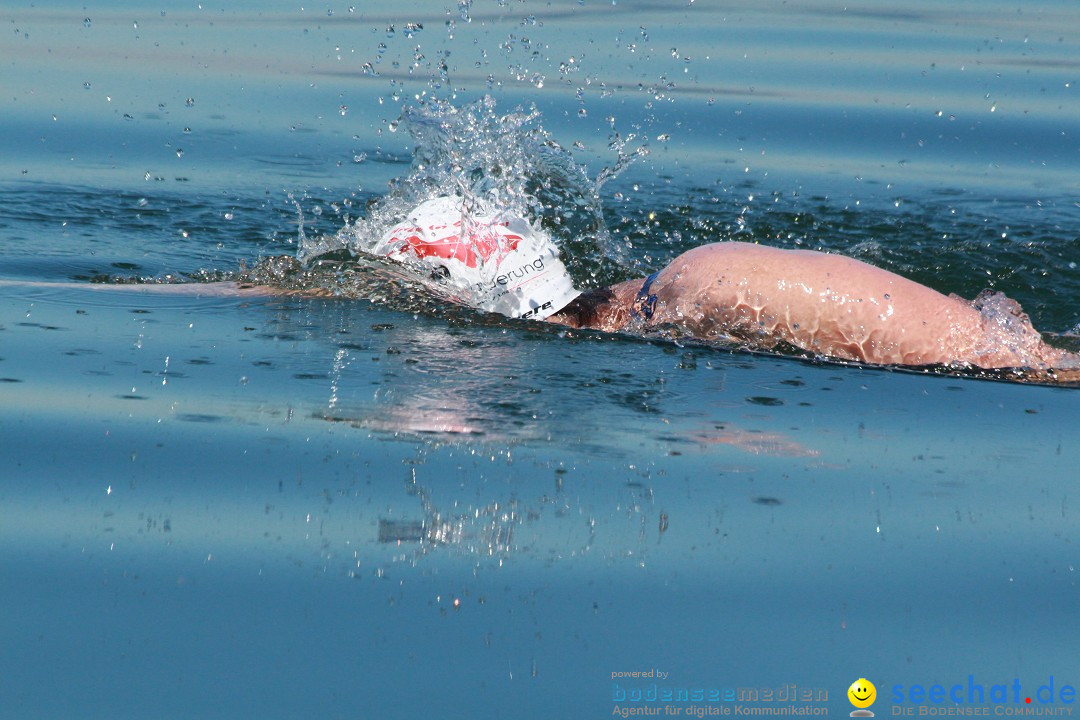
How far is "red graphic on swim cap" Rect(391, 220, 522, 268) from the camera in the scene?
5617 millimetres

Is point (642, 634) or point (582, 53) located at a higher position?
point (582, 53)

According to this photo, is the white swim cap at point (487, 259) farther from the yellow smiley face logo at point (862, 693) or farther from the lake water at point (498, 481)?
the yellow smiley face logo at point (862, 693)

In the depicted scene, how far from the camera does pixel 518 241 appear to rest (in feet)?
18.6

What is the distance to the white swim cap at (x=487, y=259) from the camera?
5.62m

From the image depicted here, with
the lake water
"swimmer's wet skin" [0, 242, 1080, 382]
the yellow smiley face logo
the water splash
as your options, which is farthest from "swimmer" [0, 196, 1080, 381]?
the yellow smiley face logo

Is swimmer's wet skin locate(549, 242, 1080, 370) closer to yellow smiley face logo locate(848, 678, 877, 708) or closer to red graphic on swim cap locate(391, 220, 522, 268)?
red graphic on swim cap locate(391, 220, 522, 268)

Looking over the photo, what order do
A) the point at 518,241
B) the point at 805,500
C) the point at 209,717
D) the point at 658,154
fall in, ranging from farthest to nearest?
the point at 658,154 → the point at 518,241 → the point at 805,500 → the point at 209,717

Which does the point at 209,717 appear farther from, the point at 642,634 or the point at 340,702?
the point at 642,634

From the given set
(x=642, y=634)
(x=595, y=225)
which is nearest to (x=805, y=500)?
(x=642, y=634)

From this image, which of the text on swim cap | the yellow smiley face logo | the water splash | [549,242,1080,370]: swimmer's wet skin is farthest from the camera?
the water splash

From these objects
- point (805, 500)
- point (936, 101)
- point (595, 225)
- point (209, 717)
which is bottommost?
point (209, 717)

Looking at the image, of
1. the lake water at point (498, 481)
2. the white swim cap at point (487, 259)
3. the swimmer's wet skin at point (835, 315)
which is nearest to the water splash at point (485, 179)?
the lake water at point (498, 481)

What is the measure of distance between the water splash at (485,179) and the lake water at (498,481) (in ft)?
0.26

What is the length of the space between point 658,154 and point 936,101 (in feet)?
9.30
